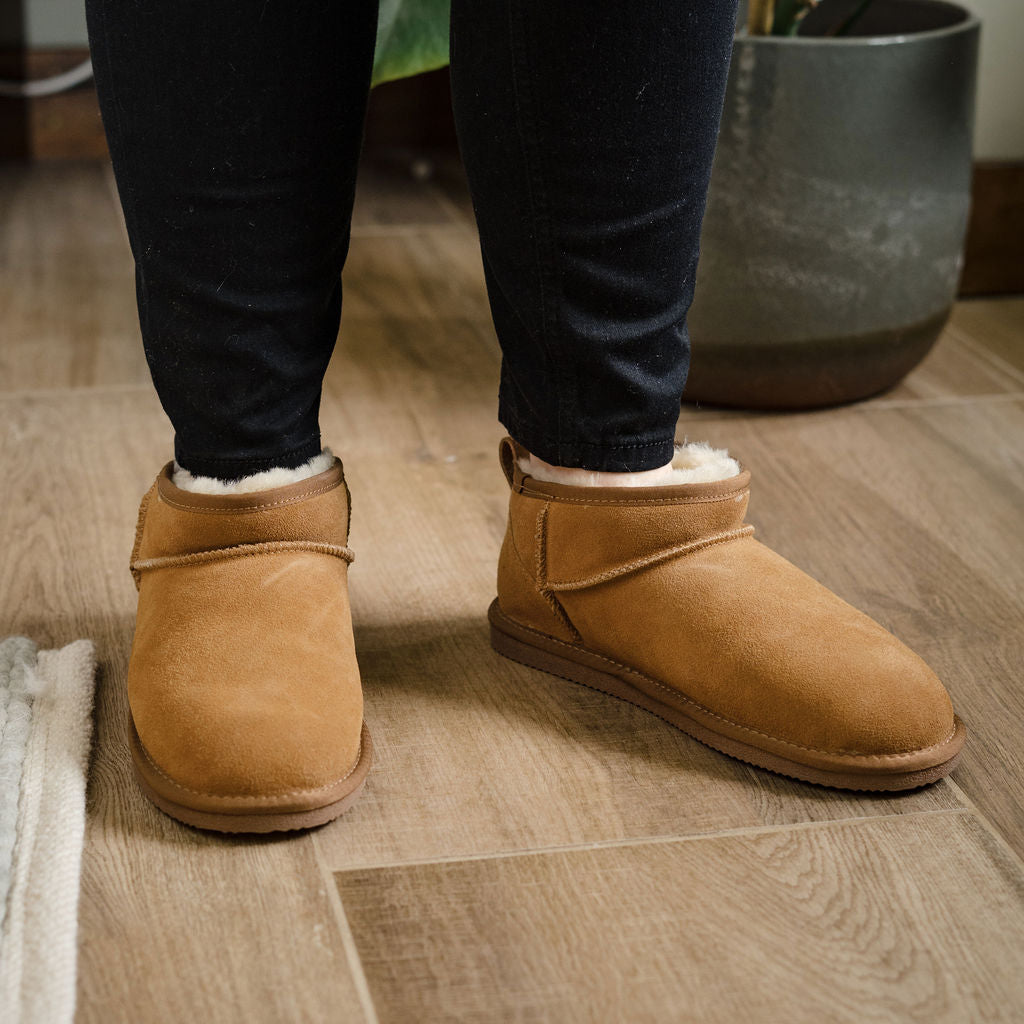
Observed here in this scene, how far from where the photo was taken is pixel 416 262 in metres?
1.57

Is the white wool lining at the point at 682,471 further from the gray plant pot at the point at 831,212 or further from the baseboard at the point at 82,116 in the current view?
the baseboard at the point at 82,116

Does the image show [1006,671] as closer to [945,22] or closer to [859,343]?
[859,343]

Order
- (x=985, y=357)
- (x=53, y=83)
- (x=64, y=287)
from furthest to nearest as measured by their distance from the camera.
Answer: (x=53, y=83), (x=64, y=287), (x=985, y=357)

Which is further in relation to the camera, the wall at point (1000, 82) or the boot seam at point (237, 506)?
the wall at point (1000, 82)

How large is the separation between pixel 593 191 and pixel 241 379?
0.20 m

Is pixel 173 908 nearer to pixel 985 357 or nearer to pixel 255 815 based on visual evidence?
pixel 255 815

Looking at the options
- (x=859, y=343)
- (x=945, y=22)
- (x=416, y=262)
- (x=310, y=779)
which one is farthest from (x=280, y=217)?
(x=416, y=262)

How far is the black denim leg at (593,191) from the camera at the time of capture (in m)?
0.56

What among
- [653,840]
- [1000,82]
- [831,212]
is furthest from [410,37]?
[1000,82]

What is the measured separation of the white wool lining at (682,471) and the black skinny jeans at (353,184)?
0.04ft

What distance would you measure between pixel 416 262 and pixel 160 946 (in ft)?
3.85

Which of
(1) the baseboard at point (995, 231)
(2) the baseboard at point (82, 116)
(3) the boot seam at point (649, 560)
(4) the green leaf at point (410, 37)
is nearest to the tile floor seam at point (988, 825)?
(3) the boot seam at point (649, 560)

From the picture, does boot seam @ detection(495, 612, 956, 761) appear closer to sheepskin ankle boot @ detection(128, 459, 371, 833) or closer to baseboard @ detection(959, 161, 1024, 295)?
sheepskin ankle boot @ detection(128, 459, 371, 833)

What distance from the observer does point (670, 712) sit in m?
0.66
